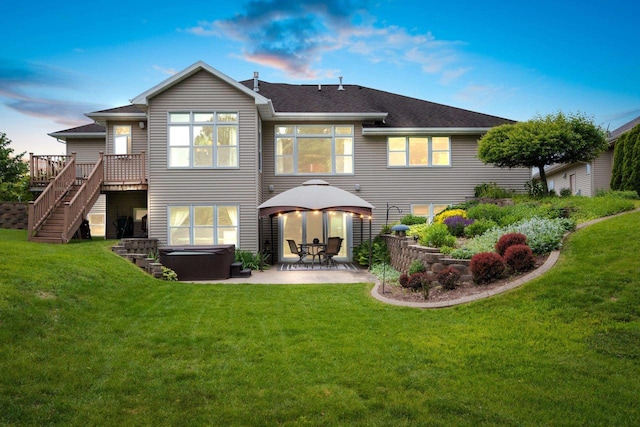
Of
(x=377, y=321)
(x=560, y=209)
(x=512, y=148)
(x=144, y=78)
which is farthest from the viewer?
(x=144, y=78)

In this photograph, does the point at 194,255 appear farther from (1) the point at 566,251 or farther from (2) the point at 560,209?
(2) the point at 560,209

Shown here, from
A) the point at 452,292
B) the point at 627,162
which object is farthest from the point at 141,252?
the point at 627,162

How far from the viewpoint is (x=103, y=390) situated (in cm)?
396

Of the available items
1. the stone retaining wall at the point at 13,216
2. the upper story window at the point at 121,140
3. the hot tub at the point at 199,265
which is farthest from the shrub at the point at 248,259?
the stone retaining wall at the point at 13,216

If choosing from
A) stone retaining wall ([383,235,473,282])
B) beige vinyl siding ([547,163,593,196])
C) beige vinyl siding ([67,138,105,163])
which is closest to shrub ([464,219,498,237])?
stone retaining wall ([383,235,473,282])

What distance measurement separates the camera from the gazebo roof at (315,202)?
12633mm

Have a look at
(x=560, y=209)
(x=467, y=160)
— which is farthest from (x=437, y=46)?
(x=560, y=209)

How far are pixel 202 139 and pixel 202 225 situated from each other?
10.5 feet

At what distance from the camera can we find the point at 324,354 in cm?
501

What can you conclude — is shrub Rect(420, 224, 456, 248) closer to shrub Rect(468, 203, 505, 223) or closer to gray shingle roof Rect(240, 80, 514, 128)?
shrub Rect(468, 203, 505, 223)

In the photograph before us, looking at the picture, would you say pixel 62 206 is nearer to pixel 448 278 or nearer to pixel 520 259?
pixel 448 278

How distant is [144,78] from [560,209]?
1991cm

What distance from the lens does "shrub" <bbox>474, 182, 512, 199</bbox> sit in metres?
16.3

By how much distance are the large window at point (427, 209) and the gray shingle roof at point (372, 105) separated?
132 inches
